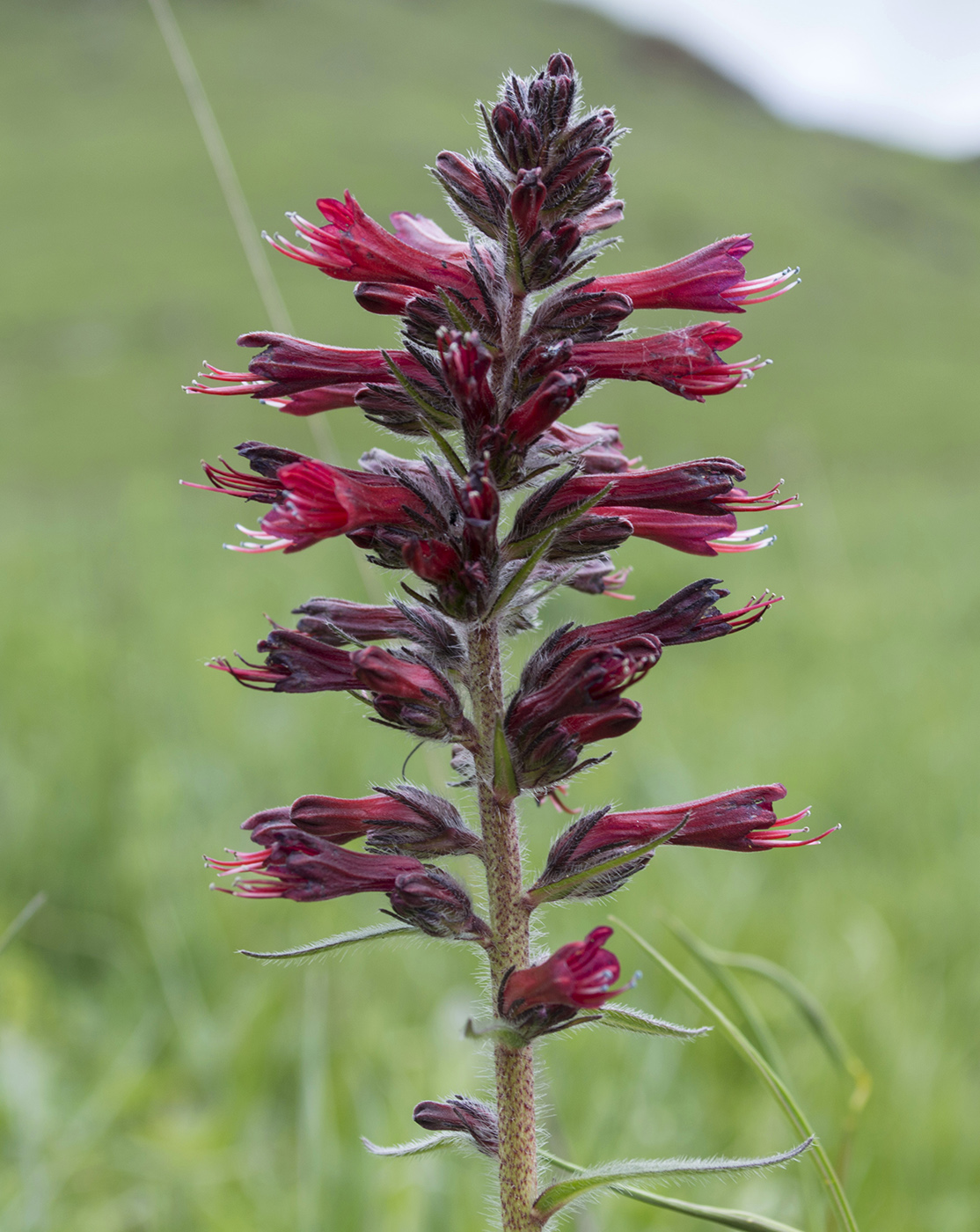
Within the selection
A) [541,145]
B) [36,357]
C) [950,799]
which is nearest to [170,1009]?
[541,145]

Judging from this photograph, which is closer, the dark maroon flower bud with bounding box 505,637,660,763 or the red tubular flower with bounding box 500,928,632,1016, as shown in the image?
the red tubular flower with bounding box 500,928,632,1016

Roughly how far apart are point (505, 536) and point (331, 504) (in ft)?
0.99

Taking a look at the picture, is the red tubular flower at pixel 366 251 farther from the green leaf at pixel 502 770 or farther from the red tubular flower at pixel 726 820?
the red tubular flower at pixel 726 820

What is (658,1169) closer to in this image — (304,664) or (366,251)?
(304,664)

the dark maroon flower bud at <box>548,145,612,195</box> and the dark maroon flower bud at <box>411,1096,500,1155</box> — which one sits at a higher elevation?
the dark maroon flower bud at <box>548,145,612,195</box>

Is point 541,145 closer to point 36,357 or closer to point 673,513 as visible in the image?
point 673,513

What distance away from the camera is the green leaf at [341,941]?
1469 mm

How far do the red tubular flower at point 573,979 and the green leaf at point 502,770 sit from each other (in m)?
0.23

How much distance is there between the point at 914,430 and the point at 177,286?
20.5 m

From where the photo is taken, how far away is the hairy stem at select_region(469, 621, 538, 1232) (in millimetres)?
1476

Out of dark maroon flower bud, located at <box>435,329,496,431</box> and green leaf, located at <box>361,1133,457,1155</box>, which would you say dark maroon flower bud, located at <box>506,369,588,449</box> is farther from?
green leaf, located at <box>361,1133,457,1155</box>

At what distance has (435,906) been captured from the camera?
60.7 inches

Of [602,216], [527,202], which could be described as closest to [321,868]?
[527,202]

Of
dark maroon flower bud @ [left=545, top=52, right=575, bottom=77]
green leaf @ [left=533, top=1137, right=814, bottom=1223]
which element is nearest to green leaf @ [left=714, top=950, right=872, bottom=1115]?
green leaf @ [left=533, top=1137, right=814, bottom=1223]
